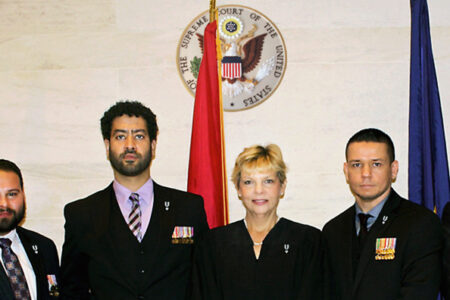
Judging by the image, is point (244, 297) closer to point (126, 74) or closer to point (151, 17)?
point (126, 74)

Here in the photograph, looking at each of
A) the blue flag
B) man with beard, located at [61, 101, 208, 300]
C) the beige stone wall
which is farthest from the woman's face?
the beige stone wall

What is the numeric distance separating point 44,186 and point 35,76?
0.88m

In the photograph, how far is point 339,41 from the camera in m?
3.70

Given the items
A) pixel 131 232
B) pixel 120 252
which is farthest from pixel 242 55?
pixel 120 252

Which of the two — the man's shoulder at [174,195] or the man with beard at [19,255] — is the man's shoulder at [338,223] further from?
the man with beard at [19,255]

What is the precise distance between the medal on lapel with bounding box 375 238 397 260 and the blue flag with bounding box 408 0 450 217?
794 millimetres

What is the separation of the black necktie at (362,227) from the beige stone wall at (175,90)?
113 centimetres

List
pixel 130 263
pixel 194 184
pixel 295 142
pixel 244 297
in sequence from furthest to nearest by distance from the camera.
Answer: pixel 295 142, pixel 194 184, pixel 130 263, pixel 244 297

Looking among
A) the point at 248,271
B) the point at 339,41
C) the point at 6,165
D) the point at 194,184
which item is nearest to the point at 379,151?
the point at 248,271

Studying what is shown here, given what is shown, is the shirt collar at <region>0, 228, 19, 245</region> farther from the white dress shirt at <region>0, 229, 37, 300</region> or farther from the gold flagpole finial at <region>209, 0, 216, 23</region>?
the gold flagpole finial at <region>209, 0, 216, 23</region>

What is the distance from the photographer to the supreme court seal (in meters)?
3.65

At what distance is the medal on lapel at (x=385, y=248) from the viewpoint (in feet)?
7.70

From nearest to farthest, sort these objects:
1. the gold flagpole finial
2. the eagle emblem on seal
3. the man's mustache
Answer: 1. the man's mustache
2. the gold flagpole finial
3. the eagle emblem on seal

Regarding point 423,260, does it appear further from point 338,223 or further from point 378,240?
point 338,223
